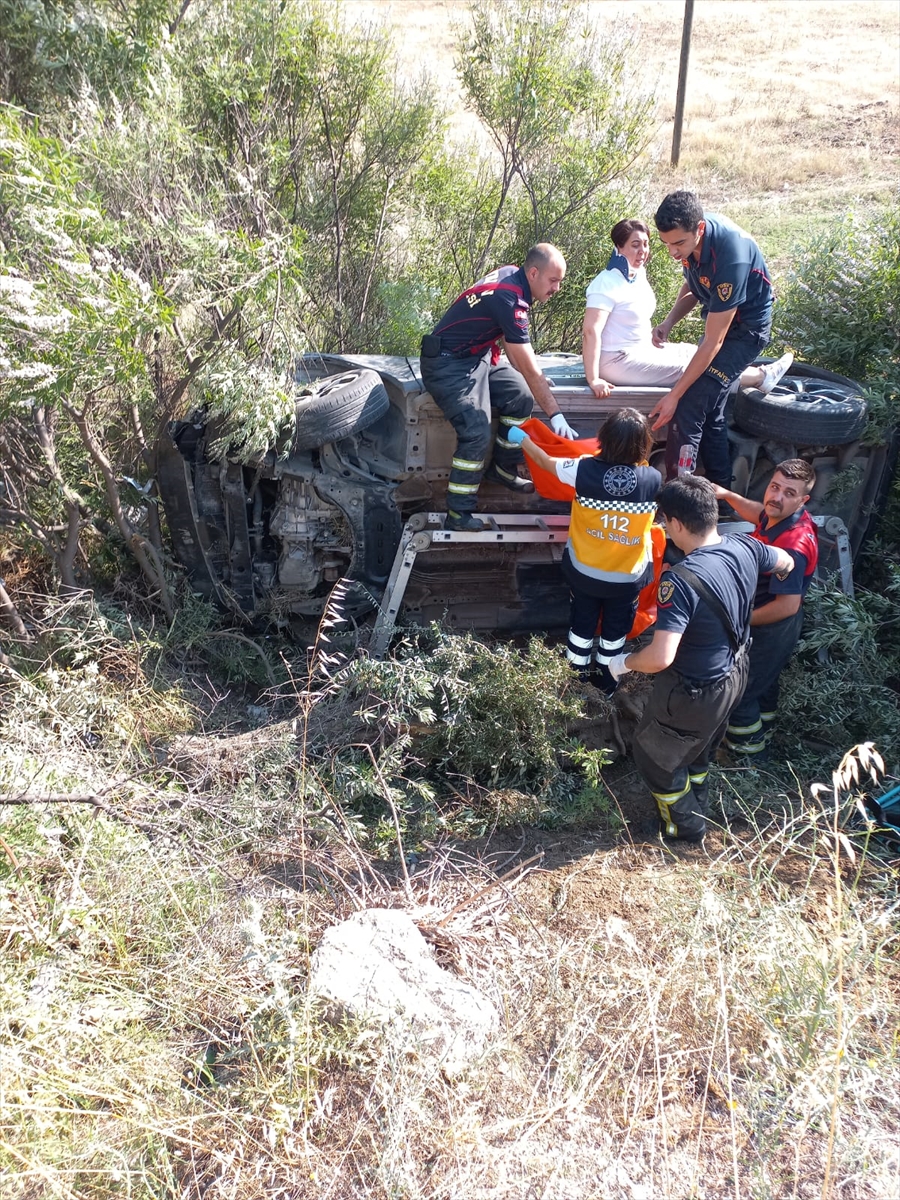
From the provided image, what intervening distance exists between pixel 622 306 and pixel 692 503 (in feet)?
5.50

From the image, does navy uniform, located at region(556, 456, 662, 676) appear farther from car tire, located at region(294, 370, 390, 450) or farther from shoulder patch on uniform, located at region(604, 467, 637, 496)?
car tire, located at region(294, 370, 390, 450)

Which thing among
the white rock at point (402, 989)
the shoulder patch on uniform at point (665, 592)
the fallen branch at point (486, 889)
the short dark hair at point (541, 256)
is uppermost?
the short dark hair at point (541, 256)

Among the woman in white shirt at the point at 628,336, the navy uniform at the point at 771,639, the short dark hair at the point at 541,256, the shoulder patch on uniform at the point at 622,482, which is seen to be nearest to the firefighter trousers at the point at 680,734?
the navy uniform at the point at 771,639

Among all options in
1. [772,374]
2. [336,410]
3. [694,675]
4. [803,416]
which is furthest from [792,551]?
Result: [336,410]

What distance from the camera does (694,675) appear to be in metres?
4.06

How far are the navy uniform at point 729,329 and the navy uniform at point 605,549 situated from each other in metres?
0.69

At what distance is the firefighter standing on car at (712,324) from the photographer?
4.82 m

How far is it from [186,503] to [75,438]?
4.51 feet

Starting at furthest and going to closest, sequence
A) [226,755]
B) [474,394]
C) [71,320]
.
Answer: [474,394] → [226,755] → [71,320]

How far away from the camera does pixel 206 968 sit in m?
3.29

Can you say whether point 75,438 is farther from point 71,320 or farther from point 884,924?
point 884,924

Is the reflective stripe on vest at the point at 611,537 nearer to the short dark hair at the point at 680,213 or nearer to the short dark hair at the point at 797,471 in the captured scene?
the short dark hair at the point at 797,471

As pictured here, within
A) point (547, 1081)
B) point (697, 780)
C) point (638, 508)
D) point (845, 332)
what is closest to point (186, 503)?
point (638, 508)

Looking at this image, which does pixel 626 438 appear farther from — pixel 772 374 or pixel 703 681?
pixel 772 374
